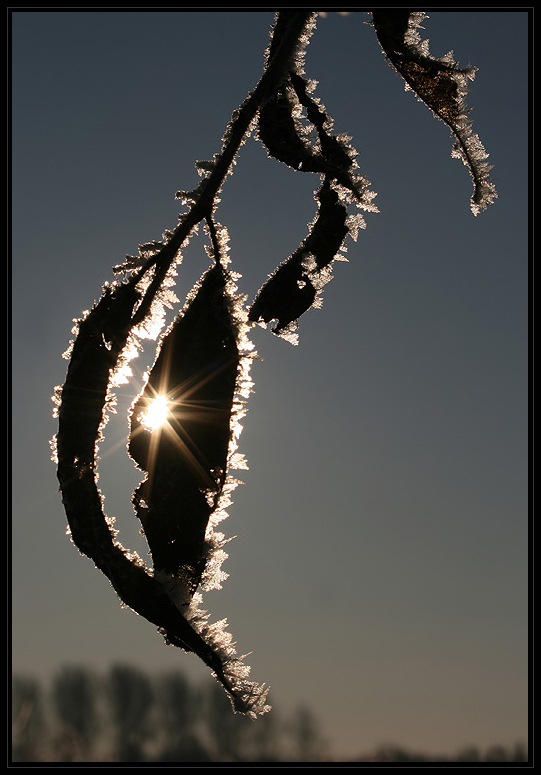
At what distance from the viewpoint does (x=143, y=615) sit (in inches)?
47.3

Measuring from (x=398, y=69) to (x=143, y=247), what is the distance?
76cm

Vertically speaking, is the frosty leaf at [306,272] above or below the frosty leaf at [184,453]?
above

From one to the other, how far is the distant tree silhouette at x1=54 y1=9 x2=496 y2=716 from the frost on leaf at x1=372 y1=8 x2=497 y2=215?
0.84ft

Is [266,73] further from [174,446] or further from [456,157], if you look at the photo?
[174,446]

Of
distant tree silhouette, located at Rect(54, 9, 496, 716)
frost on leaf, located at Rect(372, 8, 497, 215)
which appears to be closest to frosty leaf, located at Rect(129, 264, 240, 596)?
distant tree silhouette, located at Rect(54, 9, 496, 716)

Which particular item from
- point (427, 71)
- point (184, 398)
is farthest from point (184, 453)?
point (427, 71)

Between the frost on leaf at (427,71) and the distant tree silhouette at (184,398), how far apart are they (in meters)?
0.26

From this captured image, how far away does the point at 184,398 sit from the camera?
1.23 metres

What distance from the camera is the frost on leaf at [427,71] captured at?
5.05ft

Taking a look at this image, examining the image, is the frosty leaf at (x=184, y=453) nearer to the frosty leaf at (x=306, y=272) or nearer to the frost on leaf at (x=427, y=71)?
the frosty leaf at (x=306, y=272)

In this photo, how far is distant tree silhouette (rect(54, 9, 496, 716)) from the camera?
121 centimetres

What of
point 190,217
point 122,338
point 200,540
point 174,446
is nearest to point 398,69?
point 190,217

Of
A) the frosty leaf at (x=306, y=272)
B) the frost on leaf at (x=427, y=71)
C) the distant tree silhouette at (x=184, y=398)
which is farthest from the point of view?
the frost on leaf at (x=427, y=71)

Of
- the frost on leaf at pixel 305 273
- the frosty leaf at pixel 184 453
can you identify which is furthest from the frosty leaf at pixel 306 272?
the frosty leaf at pixel 184 453
